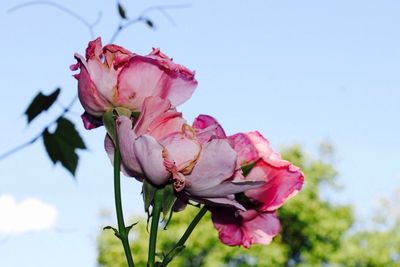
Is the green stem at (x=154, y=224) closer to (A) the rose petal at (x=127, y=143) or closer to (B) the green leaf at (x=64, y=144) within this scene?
(A) the rose petal at (x=127, y=143)

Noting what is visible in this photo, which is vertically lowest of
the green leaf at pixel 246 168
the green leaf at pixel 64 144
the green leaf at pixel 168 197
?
the green leaf at pixel 64 144

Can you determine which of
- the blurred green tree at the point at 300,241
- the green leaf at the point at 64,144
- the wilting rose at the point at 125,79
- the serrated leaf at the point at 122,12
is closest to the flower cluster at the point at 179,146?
the wilting rose at the point at 125,79

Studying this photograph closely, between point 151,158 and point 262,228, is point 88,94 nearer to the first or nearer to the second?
point 151,158

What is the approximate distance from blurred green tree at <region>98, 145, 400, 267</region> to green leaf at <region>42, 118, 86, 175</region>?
64.0 ft

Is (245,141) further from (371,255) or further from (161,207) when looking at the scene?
(371,255)

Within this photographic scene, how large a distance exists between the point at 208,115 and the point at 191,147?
13 centimetres

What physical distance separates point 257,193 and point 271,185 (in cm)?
2

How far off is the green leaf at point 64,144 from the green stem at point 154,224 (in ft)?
3.12

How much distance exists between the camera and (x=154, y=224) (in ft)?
2.99

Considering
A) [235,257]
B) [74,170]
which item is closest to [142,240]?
[235,257]

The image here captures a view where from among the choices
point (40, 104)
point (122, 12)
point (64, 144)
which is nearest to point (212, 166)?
point (64, 144)

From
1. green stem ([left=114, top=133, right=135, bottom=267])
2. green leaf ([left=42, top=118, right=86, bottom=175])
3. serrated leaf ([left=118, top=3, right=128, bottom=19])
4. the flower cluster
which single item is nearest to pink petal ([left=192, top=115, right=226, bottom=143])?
the flower cluster

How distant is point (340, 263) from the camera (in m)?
22.8

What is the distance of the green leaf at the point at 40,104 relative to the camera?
6.68 ft
